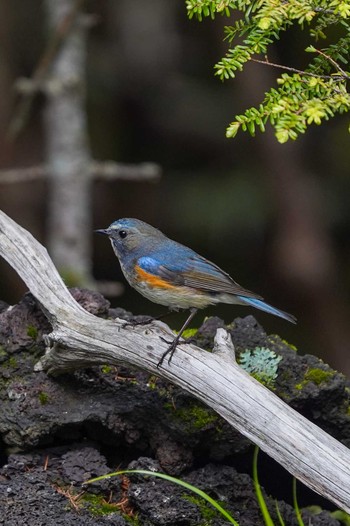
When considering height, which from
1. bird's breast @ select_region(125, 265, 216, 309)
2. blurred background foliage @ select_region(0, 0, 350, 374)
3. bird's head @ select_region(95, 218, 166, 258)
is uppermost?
bird's head @ select_region(95, 218, 166, 258)

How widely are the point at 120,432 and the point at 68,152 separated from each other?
16.7 ft

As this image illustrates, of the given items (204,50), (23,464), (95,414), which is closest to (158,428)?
(95,414)

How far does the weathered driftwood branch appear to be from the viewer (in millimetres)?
4457

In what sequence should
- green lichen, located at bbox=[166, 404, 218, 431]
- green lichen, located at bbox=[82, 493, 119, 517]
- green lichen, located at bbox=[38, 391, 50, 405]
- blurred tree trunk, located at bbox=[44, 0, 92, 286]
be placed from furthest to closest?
1. blurred tree trunk, located at bbox=[44, 0, 92, 286]
2. green lichen, located at bbox=[38, 391, 50, 405]
3. green lichen, located at bbox=[166, 404, 218, 431]
4. green lichen, located at bbox=[82, 493, 119, 517]

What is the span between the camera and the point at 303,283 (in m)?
11.0

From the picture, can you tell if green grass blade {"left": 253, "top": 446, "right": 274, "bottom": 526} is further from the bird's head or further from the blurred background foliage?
the blurred background foliage

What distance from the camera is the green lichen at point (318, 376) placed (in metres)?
5.22

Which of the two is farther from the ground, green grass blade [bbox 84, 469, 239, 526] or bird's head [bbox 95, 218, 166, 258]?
bird's head [bbox 95, 218, 166, 258]

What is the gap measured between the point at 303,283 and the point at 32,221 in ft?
10.5

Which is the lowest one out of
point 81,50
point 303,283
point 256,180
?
point 303,283

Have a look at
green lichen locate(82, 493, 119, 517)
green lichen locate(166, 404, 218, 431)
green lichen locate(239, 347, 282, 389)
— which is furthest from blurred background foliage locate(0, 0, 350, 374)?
green lichen locate(82, 493, 119, 517)

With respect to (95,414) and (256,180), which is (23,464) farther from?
(256,180)

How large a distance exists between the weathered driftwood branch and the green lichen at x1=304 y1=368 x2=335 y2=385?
1.73ft


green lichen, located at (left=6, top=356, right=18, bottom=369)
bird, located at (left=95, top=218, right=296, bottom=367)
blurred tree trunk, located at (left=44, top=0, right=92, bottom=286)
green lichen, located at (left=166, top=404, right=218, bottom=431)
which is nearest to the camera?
green lichen, located at (left=166, top=404, right=218, bottom=431)
